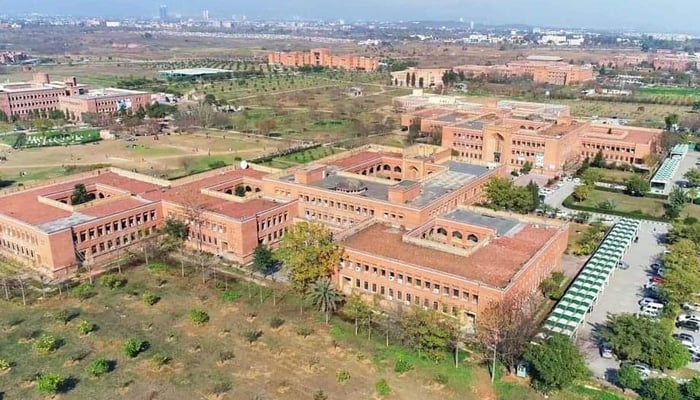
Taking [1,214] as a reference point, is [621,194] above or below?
below

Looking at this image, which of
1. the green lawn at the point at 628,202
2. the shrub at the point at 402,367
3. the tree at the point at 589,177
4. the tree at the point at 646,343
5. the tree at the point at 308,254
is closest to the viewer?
the tree at the point at 646,343

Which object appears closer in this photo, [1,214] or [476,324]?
[476,324]

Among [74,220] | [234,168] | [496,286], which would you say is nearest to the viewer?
[496,286]

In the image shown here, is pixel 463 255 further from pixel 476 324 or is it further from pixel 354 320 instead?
pixel 354 320

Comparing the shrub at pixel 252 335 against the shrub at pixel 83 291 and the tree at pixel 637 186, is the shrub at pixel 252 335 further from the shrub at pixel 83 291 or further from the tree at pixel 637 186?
the tree at pixel 637 186

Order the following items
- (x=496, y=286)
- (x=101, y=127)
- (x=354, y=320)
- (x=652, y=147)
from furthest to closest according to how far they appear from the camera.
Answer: (x=101, y=127), (x=652, y=147), (x=354, y=320), (x=496, y=286)

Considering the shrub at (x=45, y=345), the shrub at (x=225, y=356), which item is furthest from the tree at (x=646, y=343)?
the shrub at (x=45, y=345)

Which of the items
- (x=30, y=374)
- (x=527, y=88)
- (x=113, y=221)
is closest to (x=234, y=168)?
(x=113, y=221)
